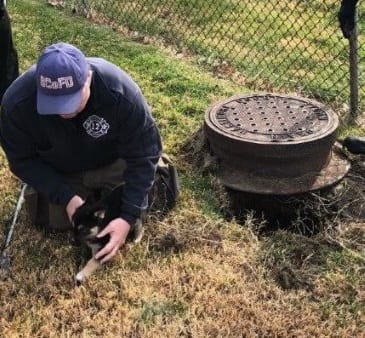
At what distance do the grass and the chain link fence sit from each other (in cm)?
204

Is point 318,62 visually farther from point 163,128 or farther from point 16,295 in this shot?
point 16,295

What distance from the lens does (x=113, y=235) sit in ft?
10.1

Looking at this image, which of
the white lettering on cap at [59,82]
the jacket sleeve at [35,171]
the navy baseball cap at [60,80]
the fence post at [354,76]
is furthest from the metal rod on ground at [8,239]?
the fence post at [354,76]

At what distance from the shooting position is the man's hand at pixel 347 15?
13.0 ft

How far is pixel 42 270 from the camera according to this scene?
318 centimetres

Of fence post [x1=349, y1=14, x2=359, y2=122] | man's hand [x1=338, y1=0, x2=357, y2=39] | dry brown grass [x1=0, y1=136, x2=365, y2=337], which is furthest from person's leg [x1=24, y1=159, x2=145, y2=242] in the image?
fence post [x1=349, y1=14, x2=359, y2=122]

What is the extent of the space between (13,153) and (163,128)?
64.6 inches

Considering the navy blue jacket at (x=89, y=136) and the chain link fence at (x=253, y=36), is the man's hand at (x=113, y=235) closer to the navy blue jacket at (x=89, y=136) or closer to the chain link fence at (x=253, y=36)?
the navy blue jacket at (x=89, y=136)

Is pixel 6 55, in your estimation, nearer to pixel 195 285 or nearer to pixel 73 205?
pixel 73 205

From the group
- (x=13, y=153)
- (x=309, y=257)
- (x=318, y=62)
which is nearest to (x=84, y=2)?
(x=318, y=62)

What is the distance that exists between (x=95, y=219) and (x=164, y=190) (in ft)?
1.59

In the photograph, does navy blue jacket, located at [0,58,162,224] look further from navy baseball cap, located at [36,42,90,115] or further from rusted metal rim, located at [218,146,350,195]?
rusted metal rim, located at [218,146,350,195]

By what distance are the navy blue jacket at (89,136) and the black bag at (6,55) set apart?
143cm

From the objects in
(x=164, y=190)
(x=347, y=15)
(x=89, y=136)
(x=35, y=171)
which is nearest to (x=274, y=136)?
(x=164, y=190)
